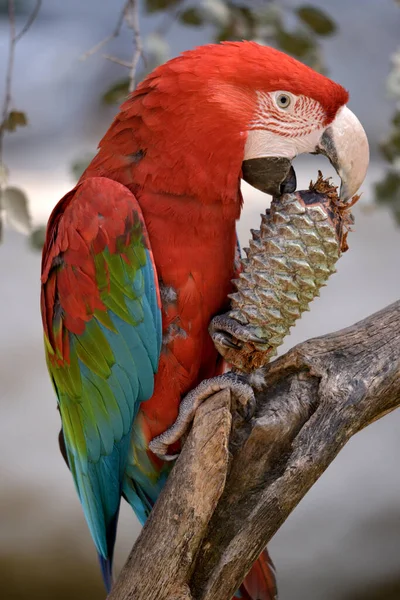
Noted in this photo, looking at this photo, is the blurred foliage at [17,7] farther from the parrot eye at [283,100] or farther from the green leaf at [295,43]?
the parrot eye at [283,100]

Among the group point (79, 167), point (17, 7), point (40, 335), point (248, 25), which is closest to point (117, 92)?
point (79, 167)

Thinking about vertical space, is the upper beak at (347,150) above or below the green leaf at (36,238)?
below

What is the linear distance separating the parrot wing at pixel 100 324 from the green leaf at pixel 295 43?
48 centimetres

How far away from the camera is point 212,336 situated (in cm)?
93

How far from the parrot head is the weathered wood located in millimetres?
290

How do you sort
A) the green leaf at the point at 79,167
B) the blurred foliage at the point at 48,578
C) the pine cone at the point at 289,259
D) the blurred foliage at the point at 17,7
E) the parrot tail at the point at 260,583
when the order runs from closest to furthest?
the pine cone at the point at 289,259, the parrot tail at the point at 260,583, the green leaf at the point at 79,167, the blurred foliage at the point at 48,578, the blurred foliage at the point at 17,7

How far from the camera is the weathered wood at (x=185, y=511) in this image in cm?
88

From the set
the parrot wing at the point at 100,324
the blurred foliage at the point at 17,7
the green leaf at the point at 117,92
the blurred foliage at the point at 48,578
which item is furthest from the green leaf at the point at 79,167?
the blurred foliage at the point at 17,7

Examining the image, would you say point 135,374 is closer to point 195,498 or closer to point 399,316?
point 195,498

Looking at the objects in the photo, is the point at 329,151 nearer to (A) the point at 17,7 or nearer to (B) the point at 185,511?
(B) the point at 185,511

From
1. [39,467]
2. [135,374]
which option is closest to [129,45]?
[39,467]

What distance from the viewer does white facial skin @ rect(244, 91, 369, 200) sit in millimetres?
875

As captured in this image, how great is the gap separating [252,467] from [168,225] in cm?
33

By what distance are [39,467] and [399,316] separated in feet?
6.28
